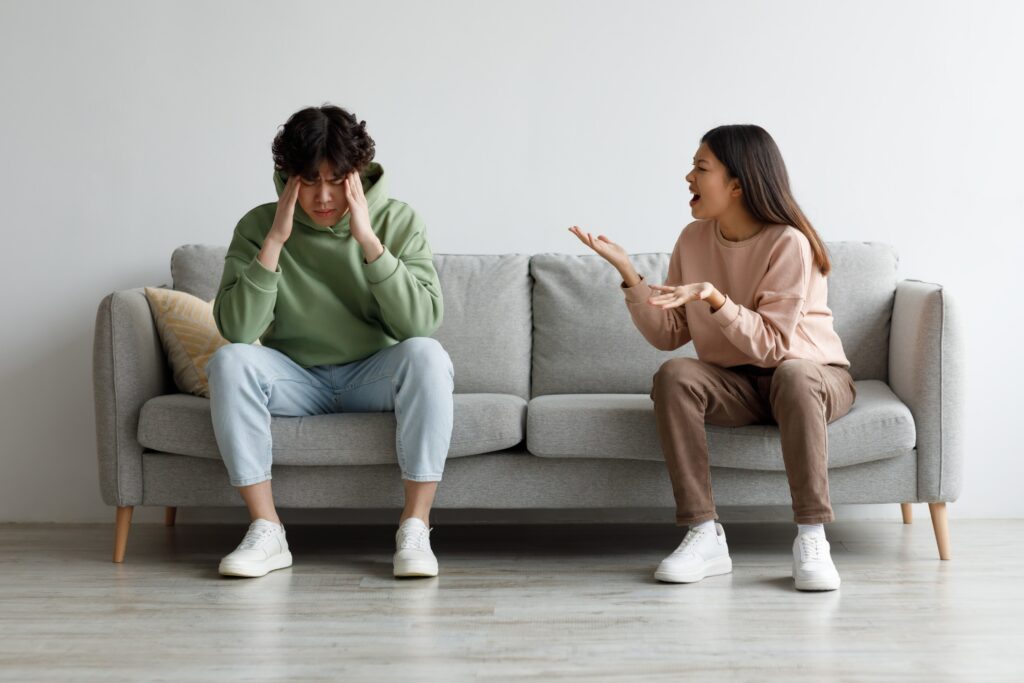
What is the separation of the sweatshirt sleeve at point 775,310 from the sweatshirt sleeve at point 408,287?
2.15 ft

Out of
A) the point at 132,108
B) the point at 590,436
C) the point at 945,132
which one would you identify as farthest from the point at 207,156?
the point at 945,132

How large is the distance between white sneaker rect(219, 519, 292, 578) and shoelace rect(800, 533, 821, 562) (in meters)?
1.14

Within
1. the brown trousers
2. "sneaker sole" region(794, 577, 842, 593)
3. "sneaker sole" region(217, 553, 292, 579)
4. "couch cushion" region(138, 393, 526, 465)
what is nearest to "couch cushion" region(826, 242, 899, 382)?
the brown trousers

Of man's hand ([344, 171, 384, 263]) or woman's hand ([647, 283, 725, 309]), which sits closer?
woman's hand ([647, 283, 725, 309])

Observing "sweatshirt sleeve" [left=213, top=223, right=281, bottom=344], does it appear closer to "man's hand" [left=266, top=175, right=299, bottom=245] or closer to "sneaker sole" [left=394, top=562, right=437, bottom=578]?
"man's hand" [left=266, top=175, right=299, bottom=245]

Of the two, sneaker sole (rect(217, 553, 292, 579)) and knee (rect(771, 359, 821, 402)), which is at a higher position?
knee (rect(771, 359, 821, 402))

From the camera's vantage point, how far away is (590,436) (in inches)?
100

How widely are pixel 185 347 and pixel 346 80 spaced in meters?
1.01

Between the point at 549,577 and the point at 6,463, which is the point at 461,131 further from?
the point at 6,463

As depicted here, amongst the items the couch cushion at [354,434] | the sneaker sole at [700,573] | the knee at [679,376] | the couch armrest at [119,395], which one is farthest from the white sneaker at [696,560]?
the couch armrest at [119,395]

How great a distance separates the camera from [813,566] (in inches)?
91.7

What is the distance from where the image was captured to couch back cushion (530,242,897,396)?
2.94 meters

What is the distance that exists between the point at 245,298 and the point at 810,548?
4.41 ft

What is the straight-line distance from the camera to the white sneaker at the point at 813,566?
2320 mm
